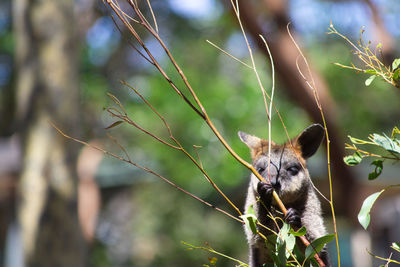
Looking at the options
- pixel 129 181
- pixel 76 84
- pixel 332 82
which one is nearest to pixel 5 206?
pixel 129 181

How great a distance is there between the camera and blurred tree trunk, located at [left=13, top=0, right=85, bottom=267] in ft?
19.8

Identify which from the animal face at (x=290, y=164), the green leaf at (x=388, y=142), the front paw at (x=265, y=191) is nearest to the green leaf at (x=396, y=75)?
the green leaf at (x=388, y=142)

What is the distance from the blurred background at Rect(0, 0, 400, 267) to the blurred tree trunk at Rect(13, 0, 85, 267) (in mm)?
15

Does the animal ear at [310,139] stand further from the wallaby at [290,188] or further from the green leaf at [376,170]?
the green leaf at [376,170]

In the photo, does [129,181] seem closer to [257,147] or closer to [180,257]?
[180,257]

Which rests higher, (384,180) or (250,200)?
(384,180)

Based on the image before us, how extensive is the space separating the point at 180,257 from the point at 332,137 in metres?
7.40

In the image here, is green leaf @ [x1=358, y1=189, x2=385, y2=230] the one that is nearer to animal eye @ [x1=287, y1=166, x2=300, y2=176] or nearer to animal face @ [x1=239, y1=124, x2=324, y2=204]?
animal face @ [x1=239, y1=124, x2=324, y2=204]

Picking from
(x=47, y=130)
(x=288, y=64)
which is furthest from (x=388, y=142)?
(x=47, y=130)

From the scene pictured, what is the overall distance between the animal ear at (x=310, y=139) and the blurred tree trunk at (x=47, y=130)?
12.1ft

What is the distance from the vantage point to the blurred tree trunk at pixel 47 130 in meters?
6.03

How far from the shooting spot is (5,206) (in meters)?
13.5

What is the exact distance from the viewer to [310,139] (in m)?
2.99

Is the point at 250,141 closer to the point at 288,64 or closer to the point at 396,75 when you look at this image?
the point at 396,75
